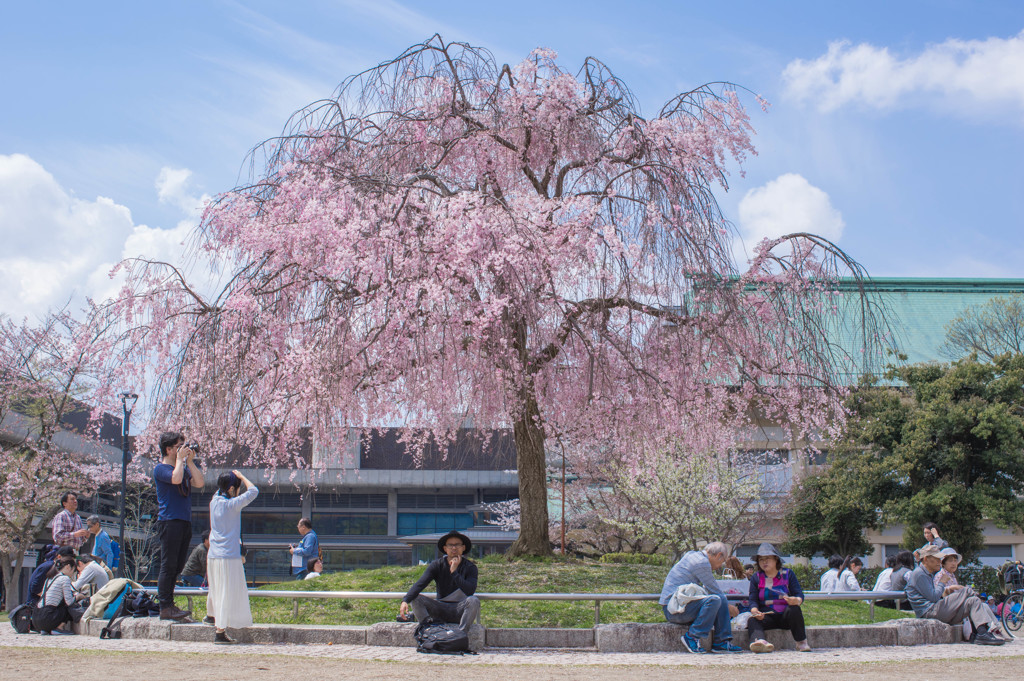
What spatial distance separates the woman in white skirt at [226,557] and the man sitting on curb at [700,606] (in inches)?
168

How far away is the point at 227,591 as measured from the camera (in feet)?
27.1

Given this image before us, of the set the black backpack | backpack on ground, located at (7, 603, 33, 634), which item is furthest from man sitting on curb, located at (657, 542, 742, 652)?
backpack on ground, located at (7, 603, 33, 634)

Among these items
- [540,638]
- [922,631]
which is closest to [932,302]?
[922,631]

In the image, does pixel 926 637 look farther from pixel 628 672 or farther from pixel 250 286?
pixel 250 286

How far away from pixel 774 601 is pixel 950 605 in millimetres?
2745

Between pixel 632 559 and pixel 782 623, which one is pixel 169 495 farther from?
pixel 632 559

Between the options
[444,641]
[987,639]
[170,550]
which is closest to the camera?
[444,641]

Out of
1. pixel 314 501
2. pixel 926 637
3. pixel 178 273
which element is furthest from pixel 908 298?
pixel 314 501

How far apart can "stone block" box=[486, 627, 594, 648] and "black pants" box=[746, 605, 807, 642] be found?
5.65ft

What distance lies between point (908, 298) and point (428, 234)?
30685 mm

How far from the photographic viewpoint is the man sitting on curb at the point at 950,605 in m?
10.1

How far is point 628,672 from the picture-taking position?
23.0 feet

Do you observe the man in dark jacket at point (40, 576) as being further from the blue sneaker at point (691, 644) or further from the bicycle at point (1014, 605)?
the bicycle at point (1014, 605)

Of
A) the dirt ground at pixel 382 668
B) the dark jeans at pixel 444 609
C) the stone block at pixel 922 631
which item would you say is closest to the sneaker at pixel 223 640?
the dirt ground at pixel 382 668
